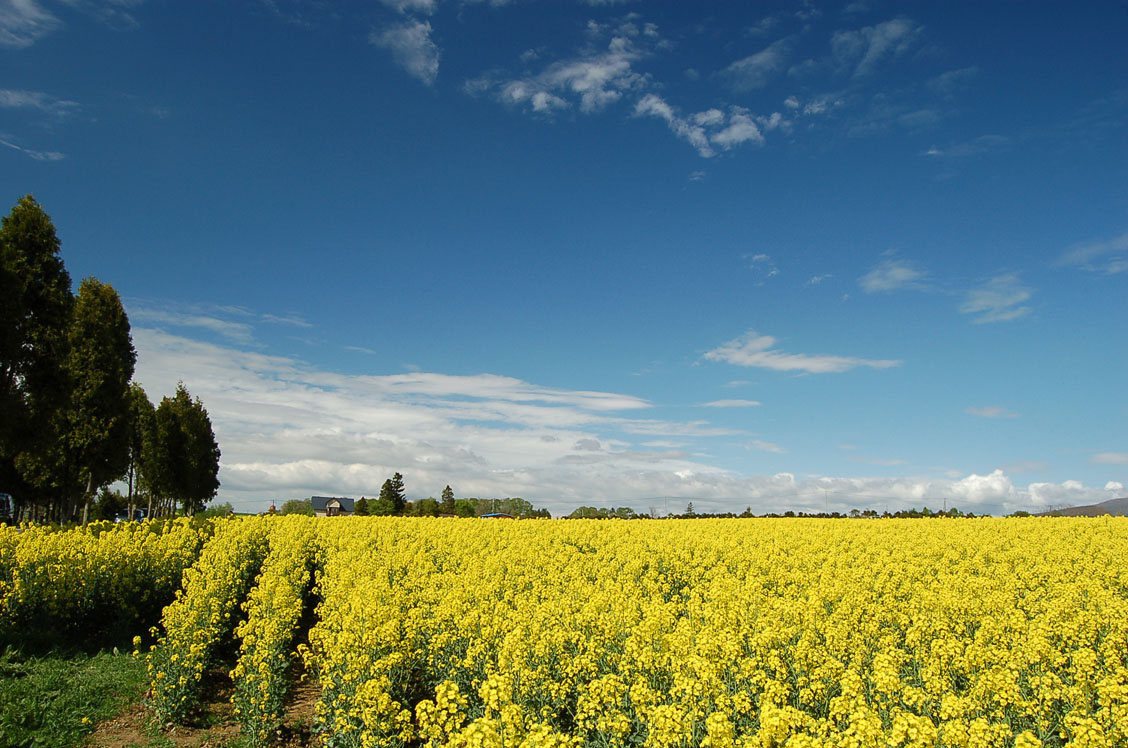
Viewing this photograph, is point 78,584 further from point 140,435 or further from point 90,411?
point 140,435

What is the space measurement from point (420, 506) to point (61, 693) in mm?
54633

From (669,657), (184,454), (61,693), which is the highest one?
(184,454)

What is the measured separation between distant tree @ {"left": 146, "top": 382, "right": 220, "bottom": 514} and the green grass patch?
36.7 m

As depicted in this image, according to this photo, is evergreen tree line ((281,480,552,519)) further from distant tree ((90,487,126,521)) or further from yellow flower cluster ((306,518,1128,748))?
yellow flower cluster ((306,518,1128,748))

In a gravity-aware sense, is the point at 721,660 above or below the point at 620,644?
above

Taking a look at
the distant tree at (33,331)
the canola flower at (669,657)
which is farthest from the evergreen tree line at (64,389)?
the canola flower at (669,657)

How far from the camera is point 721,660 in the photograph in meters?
7.85

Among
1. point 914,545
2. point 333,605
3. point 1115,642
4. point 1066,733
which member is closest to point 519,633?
point 333,605

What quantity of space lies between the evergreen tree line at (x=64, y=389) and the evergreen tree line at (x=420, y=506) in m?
16.2

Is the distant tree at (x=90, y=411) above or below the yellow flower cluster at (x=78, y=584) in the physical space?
above

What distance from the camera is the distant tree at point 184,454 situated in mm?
45625

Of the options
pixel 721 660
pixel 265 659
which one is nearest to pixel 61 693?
pixel 265 659

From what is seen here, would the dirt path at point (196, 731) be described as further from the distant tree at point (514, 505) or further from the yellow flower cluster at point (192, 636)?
the distant tree at point (514, 505)

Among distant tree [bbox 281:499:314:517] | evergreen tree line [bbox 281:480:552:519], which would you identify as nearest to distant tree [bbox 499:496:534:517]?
evergreen tree line [bbox 281:480:552:519]
